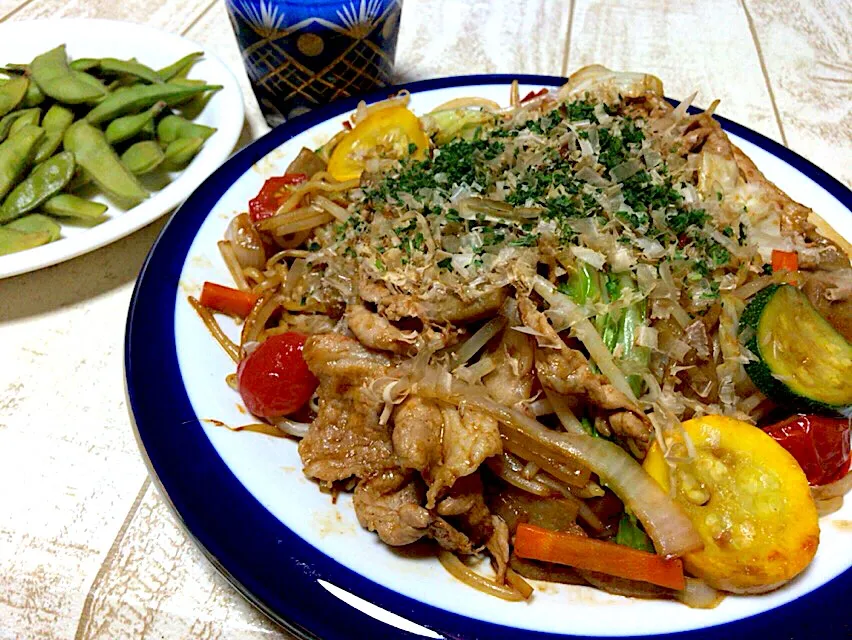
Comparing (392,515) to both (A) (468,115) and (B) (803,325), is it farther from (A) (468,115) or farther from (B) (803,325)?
(A) (468,115)

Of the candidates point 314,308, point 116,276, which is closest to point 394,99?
point 314,308

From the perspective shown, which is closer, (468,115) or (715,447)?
(715,447)

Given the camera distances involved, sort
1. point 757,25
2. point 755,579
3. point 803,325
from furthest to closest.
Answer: point 757,25, point 803,325, point 755,579

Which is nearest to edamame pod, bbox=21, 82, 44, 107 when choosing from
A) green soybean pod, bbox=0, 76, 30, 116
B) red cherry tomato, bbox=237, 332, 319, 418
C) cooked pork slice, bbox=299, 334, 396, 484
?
green soybean pod, bbox=0, 76, 30, 116

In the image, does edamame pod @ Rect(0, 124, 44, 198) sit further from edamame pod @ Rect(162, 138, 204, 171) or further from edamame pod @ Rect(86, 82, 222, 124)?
edamame pod @ Rect(162, 138, 204, 171)

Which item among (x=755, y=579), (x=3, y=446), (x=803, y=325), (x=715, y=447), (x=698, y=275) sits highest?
(x=698, y=275)

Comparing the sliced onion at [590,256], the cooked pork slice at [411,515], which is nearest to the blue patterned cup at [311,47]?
the sliced onion at [590,256]
